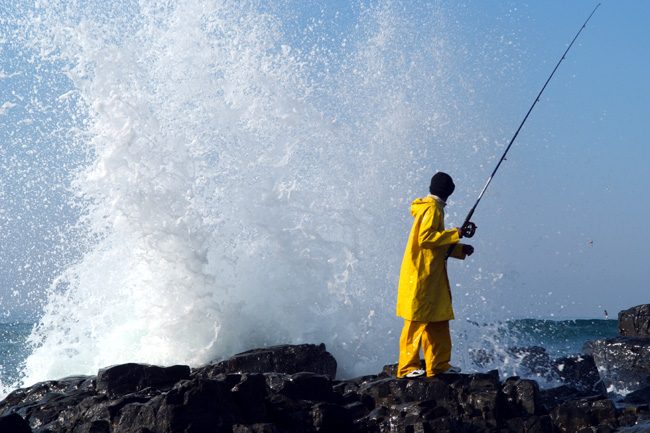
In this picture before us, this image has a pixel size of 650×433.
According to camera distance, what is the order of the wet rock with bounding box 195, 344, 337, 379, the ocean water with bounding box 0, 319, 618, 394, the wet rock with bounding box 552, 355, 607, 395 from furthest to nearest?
the ocean water with bounding box 0, 319, 618, 394 < the wet rock with bounding box 552, 355, 607, 395 < the wet rock with bounding box 195, 344, 337, 379

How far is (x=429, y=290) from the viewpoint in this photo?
5004mm

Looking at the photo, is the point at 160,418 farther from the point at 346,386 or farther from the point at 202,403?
the point at 346,386

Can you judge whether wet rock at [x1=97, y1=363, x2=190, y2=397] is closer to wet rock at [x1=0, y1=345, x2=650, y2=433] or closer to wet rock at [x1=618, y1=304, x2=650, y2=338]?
wet rock at [x1=0, y1=345, x2=650, y2=433]

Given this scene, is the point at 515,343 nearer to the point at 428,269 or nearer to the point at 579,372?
the point at 579,372

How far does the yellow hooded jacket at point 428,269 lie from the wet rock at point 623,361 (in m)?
3.33


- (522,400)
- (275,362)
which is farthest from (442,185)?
(275,362)

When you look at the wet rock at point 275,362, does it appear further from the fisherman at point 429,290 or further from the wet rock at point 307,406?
the fisherman at point 429,290

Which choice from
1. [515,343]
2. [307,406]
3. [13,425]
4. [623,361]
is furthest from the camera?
[515,343]

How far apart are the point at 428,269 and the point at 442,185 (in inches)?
28.2

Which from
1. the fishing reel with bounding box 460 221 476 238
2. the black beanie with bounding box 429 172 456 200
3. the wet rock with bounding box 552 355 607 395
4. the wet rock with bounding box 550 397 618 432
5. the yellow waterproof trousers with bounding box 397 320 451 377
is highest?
the black beanie with bounding box 429 172 456 200

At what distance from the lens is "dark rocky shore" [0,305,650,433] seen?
4133 millimetres

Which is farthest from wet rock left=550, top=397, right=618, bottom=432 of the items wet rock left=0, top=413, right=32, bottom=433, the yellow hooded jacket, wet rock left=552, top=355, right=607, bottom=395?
wet rock left=0, top=413, right=32, bottom=433

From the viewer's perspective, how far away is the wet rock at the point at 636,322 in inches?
330

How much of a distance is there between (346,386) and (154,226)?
332 centimetres
